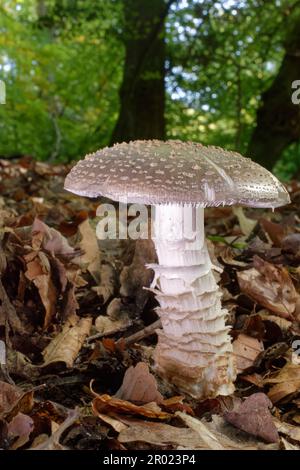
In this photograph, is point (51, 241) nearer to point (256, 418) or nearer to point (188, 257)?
point (188, 257)

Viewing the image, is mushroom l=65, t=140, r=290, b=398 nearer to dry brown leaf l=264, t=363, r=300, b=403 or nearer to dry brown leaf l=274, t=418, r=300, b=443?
dry brown leaf l=264, t=363, r=300, b=403

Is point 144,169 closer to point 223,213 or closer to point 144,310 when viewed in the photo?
point 144,310

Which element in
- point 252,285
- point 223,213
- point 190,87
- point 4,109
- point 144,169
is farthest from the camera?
point 4,109

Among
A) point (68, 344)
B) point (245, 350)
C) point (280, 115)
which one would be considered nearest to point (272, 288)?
point (245, 350)

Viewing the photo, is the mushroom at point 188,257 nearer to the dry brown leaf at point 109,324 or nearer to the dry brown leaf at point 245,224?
the dry brown leaf at point 109,324

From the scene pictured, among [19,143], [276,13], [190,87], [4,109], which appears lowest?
[19,143]

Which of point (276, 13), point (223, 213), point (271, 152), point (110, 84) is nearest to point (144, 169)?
point (223, 213)

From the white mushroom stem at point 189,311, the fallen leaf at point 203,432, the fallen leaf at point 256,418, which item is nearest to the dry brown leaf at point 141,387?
the fallen leaf at point 203,432
